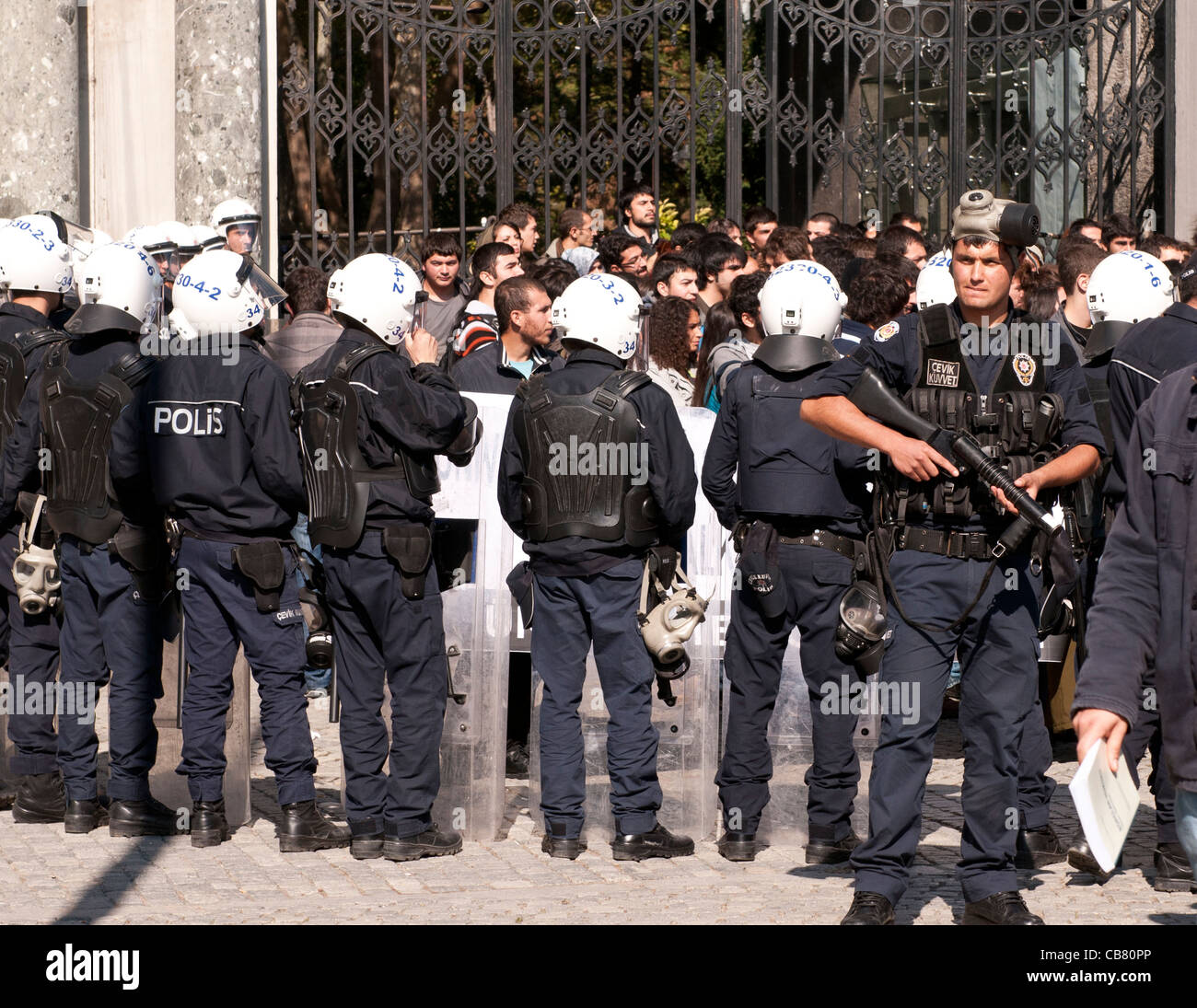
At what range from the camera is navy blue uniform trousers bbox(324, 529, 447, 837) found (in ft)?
20.4

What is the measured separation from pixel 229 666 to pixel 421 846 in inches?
37.2

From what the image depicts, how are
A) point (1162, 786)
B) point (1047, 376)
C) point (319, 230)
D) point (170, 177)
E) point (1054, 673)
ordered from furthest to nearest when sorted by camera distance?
point (319, 230) < point (170, 177) < point (1054, 673) < point (1162, 786) < point (1047, 376)

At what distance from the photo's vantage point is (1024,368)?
5188 mm

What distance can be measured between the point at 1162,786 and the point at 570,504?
221 centimetres

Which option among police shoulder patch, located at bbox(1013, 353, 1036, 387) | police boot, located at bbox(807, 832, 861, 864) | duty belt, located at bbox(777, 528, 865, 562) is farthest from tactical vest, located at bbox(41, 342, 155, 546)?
police shoulder patch, located at bbox(1013, 353, 1036, 387)

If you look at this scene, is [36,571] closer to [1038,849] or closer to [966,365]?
[966,365]

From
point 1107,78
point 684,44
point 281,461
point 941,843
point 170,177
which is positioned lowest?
point 941,843

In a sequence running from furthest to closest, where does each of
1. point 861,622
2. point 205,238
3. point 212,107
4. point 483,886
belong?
point 212,107
point 205,238
point 483,886
point 861,622

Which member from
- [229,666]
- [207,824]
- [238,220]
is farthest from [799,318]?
[238,220]

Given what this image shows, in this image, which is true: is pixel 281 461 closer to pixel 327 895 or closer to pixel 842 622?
pixel 327 895

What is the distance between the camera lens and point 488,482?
6789mm

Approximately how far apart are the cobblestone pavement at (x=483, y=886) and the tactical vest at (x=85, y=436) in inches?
45.3

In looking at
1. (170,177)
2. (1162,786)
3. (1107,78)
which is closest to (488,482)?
(1162,786)

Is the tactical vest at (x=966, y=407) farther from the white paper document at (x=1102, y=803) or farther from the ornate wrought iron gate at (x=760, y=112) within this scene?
the ornate wrought iron gate at (x=760, y=112)
